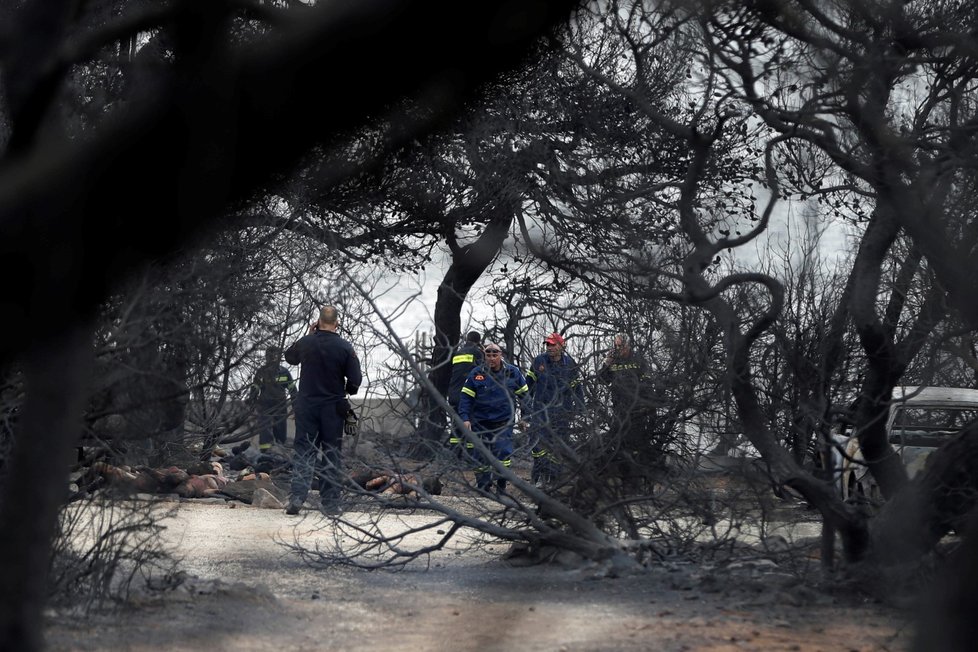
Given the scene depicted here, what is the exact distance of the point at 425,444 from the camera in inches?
286

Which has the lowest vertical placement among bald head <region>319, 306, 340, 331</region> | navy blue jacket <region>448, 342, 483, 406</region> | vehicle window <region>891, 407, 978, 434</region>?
vehicle window <region>891, 407, 978, 434</region>

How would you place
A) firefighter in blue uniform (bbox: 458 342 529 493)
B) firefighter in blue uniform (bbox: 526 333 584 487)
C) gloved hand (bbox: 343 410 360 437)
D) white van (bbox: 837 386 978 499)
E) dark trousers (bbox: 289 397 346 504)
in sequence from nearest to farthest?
firefighter in blue uniform (bbox: 458 342 529 493), dark trousers (bbox: 289 397 346 504), firefighter in blue uniform (bbox: 526 333 584 487), gloved hand (bbox: 343 410 360 437), white van (bbox: 837 386 978 499)

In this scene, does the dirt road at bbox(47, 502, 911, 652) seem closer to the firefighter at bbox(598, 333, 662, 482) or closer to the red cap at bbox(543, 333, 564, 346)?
the firefighter at bbox(598, 333, 662, 482)

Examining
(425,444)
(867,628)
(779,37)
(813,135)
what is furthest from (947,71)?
(425,444)

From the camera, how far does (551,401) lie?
7398mm

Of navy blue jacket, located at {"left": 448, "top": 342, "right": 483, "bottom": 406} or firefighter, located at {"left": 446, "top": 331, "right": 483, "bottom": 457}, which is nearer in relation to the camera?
firefighter, located at {"left": 446, "top": 331, "right": 483, "bottom": 457}

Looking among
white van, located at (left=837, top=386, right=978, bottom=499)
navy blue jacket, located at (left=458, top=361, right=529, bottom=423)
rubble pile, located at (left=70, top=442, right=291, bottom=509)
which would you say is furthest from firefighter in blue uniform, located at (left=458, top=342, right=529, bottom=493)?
white van, located at (left=837, top=386, right=978, bottom=499)

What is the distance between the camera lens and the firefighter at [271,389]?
6.49 metres

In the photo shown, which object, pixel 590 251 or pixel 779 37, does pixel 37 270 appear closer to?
pixel 779 37

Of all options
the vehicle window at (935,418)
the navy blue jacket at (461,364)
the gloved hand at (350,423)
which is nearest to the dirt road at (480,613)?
the navy blue jacket at (461,364)

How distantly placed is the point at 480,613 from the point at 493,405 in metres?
3.30

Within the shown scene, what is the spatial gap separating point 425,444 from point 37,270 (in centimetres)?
625

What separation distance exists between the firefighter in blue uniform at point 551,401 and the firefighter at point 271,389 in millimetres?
1577

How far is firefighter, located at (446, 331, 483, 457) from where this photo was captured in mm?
7254
